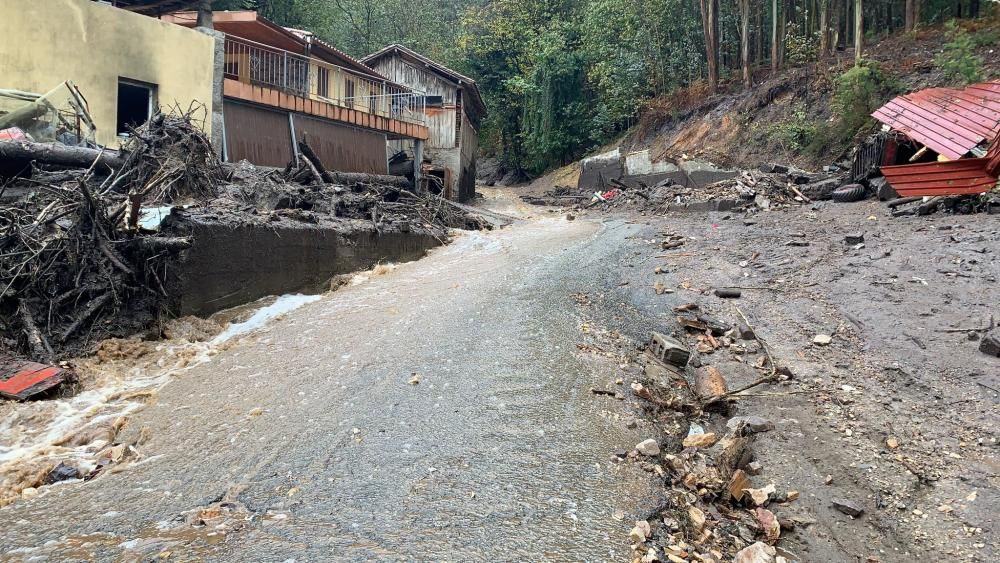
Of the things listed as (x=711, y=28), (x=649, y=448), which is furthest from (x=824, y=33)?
(x=649, y=448)

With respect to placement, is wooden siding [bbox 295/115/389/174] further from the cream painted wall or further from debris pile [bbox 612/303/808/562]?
debris pile [bbox 612/303/808/562]

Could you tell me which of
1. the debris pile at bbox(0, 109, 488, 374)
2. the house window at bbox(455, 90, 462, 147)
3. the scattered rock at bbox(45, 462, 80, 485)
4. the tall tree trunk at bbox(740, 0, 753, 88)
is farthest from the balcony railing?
the scattered rock at bbox(45, 462, 80, 485)

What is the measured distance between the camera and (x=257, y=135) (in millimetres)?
14258

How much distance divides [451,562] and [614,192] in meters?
17.6

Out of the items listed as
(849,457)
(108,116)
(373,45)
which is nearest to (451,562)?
(849,457)

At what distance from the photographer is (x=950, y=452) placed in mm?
4027

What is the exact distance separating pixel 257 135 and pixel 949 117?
47.0ft

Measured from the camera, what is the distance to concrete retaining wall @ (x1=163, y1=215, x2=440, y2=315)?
7.48 metres

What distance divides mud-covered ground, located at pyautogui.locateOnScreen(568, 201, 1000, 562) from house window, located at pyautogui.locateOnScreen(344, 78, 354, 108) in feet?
37.8

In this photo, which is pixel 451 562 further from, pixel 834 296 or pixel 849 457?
pixel 834 296

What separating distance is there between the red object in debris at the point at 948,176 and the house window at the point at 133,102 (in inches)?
544

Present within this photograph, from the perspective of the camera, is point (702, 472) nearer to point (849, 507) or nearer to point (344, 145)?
point (849, 507)

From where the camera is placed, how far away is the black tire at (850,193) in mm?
11305

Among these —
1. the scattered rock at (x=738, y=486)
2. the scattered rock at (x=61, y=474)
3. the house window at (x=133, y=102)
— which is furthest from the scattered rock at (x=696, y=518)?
the house window at (x=133, y=102)
